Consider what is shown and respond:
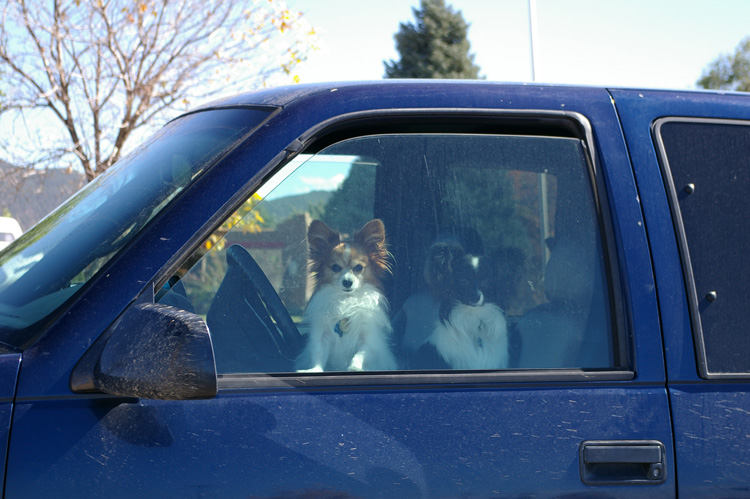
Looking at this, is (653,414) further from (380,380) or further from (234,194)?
(234,194)

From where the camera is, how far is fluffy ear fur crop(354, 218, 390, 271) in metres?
1.74

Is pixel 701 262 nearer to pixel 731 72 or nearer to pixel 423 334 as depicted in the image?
pixel 423 334

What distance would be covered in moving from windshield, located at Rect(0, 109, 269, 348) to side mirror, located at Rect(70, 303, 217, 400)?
0.26 m

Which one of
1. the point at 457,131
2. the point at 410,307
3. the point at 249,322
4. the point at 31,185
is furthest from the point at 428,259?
the point at 31,185

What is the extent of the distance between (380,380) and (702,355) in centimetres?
77

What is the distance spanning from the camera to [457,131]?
1.80 meters

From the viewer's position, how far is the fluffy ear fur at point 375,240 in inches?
68.3

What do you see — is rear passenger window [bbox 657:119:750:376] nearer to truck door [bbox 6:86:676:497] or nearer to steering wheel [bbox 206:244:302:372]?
truck door [bbox 6:86:676:497]

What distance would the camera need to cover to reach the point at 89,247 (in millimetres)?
1677

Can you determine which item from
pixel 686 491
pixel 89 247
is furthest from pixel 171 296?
pixel 686 491

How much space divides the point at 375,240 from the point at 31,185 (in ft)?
33.5

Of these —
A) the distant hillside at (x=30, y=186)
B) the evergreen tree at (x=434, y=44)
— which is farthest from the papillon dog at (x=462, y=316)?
the evergreen tree at (x=434, y=44)

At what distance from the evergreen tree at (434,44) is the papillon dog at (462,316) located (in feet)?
100

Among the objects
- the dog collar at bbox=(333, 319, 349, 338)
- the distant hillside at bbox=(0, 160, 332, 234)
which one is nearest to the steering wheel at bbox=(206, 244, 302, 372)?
the dog collar at bbox=(333, 319, 349, 338)
